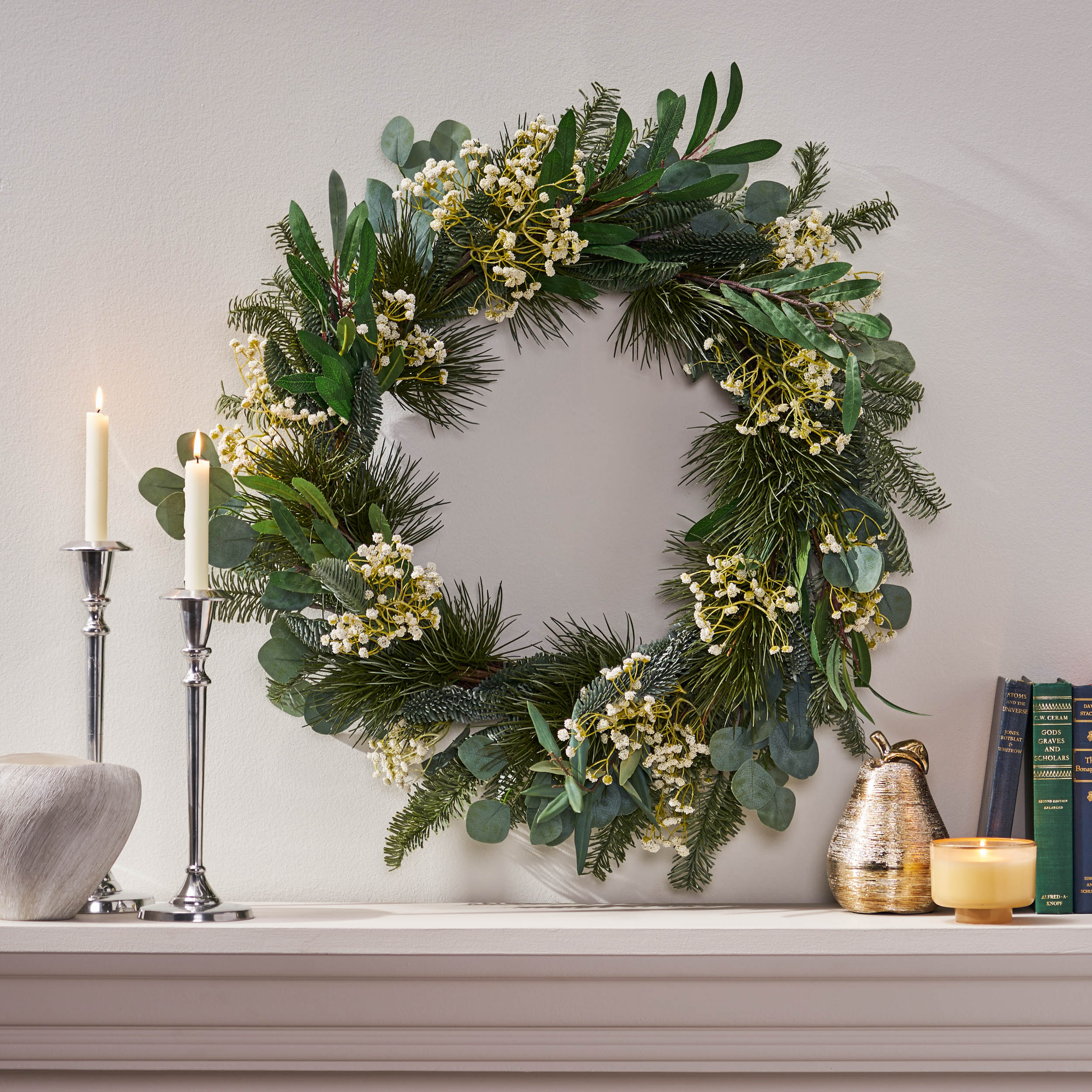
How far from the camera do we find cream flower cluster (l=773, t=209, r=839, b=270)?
3.18ft

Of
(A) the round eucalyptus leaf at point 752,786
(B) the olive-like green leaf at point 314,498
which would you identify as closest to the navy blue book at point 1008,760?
(A) the round eucalyptus leaf at point 752,786

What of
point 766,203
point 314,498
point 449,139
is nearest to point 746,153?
point 766,203

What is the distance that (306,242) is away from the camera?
0.93 meters

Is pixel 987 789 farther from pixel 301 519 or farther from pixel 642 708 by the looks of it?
pixel 301 519

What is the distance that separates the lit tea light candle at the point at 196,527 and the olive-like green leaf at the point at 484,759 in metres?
0.29

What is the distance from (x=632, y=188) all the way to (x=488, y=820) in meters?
0.63

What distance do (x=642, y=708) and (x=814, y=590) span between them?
0.70 ft

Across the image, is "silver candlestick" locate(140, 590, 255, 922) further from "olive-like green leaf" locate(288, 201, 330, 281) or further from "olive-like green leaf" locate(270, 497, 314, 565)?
"olive-like green leaf" locate(288, 201, 330, 281)

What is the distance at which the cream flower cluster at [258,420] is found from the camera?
36.8 inches

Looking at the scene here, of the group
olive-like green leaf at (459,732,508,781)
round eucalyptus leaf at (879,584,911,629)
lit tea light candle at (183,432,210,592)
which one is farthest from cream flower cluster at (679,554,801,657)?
lit tea light candle at (183,432,210,592)

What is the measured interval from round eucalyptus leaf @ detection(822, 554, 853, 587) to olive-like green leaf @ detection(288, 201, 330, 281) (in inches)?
21.9

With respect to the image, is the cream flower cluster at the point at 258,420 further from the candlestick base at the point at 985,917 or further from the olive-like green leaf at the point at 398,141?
the candlestick base at the point at 985,917

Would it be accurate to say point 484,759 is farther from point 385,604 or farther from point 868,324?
point 868,324

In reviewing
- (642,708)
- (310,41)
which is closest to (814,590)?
(642,708)
